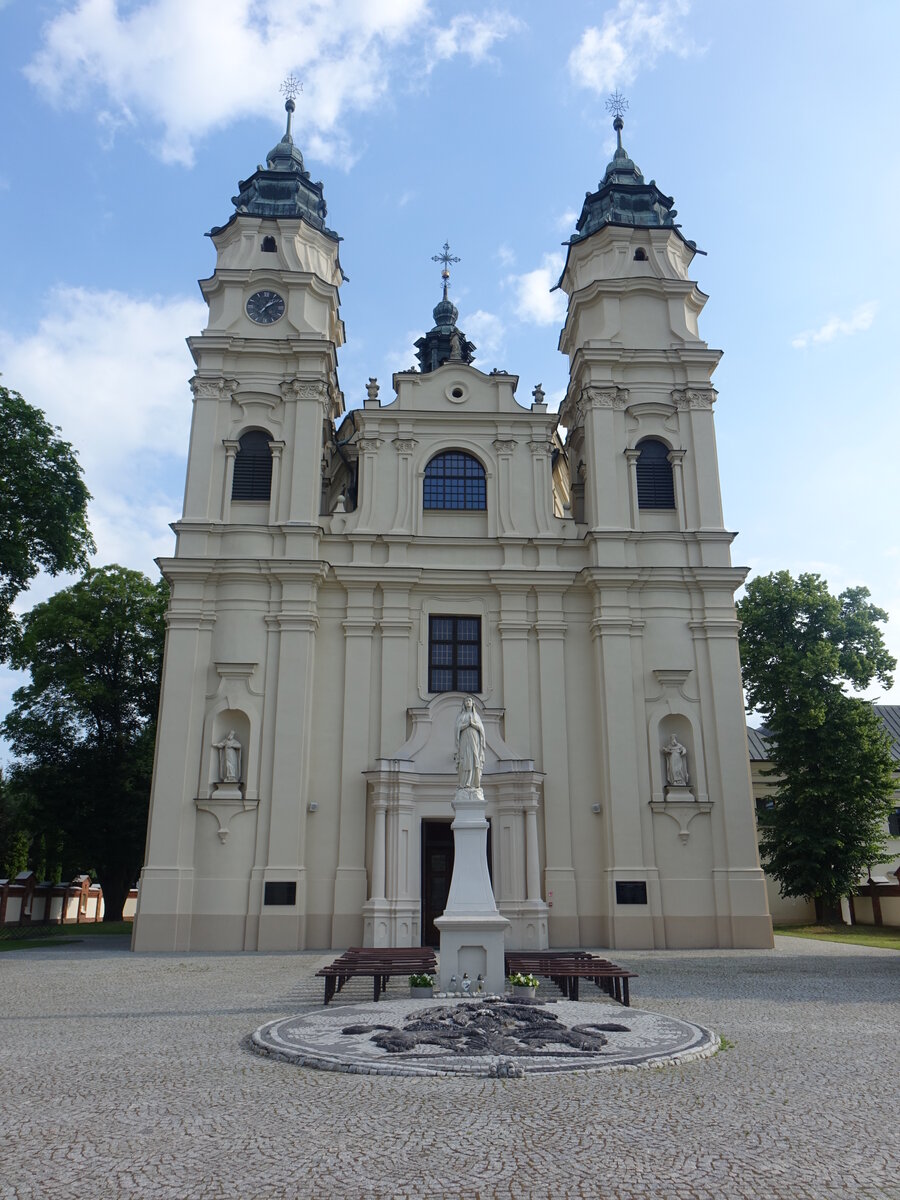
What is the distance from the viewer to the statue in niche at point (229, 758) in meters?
21.6

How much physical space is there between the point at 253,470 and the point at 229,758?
776cm

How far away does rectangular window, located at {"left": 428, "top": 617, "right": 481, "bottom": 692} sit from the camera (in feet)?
76.5

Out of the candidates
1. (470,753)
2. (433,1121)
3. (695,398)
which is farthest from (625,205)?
(433,1121)

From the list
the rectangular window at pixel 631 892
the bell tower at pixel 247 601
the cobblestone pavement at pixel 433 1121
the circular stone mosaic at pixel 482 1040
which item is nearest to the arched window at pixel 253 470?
the bell tower at pixel 247 601

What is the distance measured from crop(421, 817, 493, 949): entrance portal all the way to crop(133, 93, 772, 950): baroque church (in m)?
0.07

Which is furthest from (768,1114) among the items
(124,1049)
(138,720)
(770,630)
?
(138,720)

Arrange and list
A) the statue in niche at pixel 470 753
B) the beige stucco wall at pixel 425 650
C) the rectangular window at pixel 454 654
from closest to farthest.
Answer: the statue in niche at pixel 470 753 < the beige stucco wall at pixel 425 650 < the rectangular window at pixel 454 654

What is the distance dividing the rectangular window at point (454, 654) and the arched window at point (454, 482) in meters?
3.31

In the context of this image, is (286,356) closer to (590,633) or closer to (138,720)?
(590,633)

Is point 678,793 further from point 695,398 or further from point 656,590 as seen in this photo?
point 695,398

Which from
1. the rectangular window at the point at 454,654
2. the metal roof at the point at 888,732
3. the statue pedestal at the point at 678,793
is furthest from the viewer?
the metal roof at the point at 888,732

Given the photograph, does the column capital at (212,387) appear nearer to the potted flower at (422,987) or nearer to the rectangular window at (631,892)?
the rectangular window at (631,892)

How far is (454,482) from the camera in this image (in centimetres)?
2506

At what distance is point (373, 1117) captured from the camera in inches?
245
